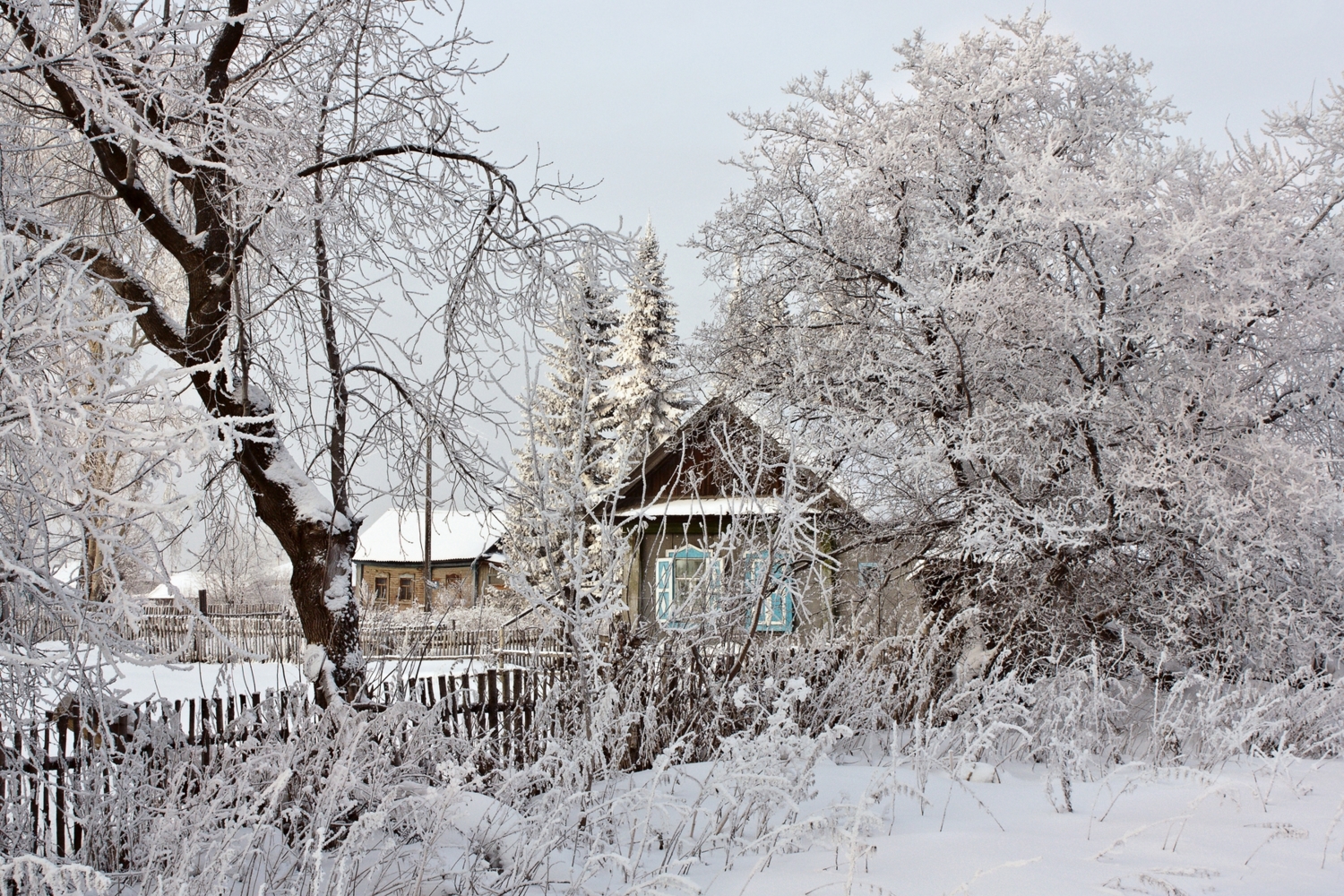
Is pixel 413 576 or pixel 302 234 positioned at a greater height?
pixel 302 234

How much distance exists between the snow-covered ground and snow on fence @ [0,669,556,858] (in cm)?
165

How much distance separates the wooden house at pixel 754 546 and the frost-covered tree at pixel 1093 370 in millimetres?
534

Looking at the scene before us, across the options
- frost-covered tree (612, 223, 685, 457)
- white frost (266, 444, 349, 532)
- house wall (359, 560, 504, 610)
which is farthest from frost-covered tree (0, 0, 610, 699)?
house wall (359, 560, 504, 610)

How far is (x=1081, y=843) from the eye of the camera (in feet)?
12.8

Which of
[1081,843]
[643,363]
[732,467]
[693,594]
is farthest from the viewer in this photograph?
[643,363]

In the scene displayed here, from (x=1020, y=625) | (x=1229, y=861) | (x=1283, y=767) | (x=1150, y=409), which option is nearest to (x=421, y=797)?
(x=1229, y=861)

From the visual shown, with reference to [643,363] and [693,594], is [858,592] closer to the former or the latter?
[693,594]

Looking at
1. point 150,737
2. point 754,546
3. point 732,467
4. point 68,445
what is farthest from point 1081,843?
point 150,737

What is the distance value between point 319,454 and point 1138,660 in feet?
22.9

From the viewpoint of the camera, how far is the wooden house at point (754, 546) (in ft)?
17.4

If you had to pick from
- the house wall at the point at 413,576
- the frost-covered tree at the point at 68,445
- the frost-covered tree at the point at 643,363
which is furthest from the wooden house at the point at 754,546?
the house wall at the point at 413,576

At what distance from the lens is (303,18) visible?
5.77 meters

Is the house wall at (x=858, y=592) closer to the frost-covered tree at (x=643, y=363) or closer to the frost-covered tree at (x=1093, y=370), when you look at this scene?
the frost-covered tree at (x=1093, y=370)

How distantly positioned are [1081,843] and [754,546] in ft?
8.77
